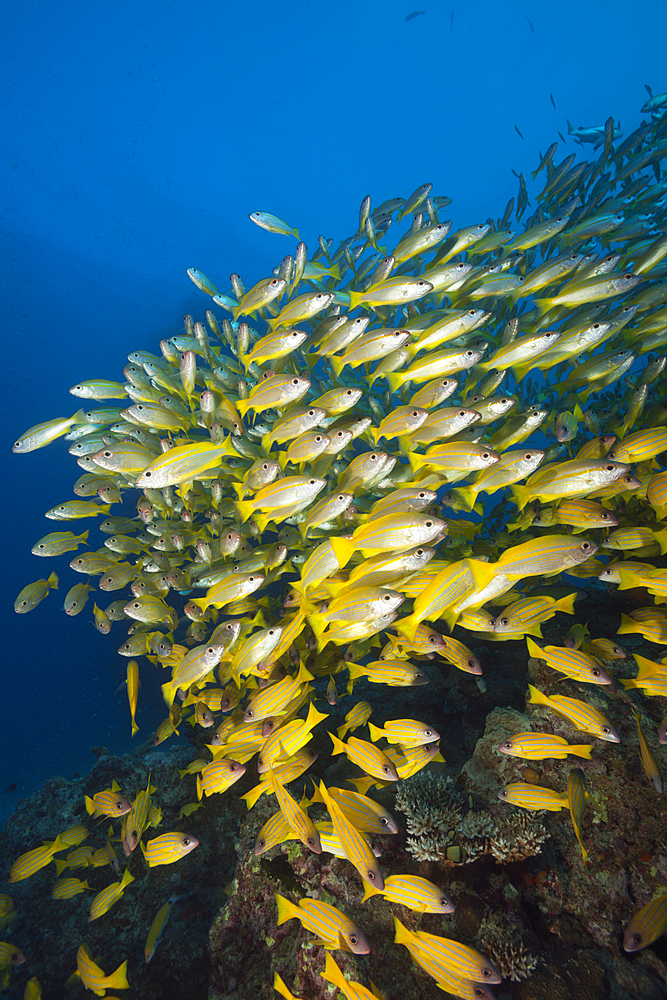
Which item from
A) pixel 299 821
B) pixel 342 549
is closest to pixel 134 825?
pixel 299 821

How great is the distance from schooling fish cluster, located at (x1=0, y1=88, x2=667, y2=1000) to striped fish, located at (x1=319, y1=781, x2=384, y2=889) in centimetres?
1

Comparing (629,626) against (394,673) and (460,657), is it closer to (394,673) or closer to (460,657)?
(460,657)

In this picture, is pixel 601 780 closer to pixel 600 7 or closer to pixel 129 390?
pixel 129 390

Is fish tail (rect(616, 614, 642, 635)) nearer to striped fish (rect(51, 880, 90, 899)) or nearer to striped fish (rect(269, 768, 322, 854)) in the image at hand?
striped fish (rect(269, 768, 322, 854))

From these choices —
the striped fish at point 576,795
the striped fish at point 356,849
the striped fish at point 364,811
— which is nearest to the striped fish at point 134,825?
the striped fish at point 364,811

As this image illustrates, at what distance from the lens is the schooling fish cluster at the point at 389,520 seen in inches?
102

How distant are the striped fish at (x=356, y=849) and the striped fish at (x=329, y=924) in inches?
18.3

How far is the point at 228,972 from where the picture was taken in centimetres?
330

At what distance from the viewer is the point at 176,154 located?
38188 mm

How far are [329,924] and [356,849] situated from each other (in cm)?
74

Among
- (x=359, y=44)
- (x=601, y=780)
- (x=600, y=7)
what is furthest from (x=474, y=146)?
(x=601, y=780)

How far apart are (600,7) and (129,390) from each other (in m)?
69.2

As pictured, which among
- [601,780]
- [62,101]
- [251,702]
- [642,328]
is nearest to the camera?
[601,780]

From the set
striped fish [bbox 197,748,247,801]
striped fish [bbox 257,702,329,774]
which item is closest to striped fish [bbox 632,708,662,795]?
striped fish [bbox 257,702,329,774]
